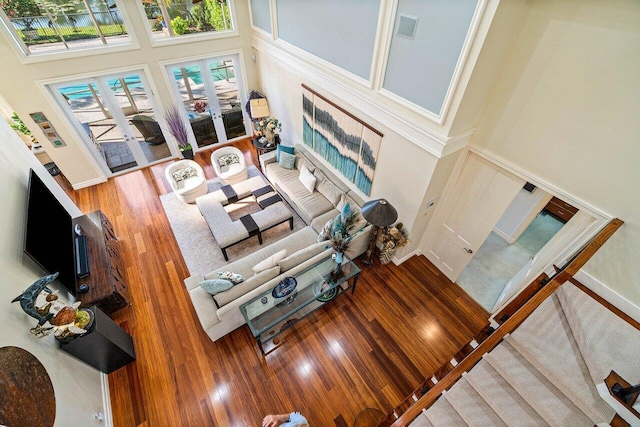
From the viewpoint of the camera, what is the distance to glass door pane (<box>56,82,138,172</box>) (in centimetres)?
510

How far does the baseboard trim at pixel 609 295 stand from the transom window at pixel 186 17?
708cm

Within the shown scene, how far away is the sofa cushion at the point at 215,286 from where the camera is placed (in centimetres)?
343

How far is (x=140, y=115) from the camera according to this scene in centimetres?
597

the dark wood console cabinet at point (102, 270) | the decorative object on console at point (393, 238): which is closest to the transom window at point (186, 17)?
the dark wood console cabinet at point (102, 270)

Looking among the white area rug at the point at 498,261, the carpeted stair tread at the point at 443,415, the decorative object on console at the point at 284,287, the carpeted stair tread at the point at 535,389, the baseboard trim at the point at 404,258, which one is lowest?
the white area rug at the point at 498,261

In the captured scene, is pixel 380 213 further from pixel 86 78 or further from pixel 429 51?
pixel 86 78

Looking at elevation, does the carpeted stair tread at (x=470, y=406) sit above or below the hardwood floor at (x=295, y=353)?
above

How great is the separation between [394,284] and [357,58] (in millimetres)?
3329

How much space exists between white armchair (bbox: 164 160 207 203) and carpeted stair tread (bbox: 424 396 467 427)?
5002 millimetres

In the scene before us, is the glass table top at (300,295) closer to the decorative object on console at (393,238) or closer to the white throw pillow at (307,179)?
the decorative object on console at (393,238)

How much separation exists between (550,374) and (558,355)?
235 millimetres

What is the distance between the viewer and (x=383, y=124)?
366 cm

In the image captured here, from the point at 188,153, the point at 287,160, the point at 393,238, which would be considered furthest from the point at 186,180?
the point at 393,238

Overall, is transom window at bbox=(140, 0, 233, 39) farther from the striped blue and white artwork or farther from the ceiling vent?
the ceiling vent
